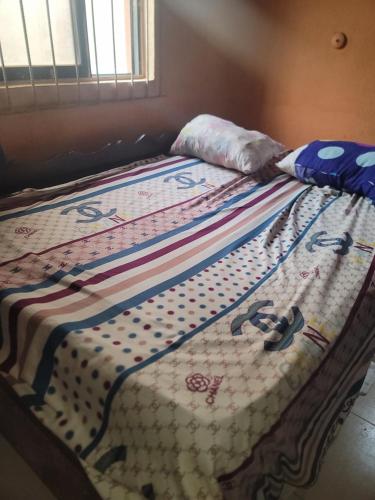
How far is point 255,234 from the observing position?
1.44 m

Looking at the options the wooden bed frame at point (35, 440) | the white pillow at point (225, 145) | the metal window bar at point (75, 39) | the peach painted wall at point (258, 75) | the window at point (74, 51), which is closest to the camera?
the wooden bed frame at point (35, 440)

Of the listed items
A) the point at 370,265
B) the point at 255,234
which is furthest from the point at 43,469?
the point at 370,265

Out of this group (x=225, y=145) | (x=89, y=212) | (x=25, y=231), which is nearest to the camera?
(x=25, y=231)

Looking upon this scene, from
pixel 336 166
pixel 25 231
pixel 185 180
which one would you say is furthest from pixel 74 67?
pixel 336 166

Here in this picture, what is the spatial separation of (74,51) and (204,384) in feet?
5.72

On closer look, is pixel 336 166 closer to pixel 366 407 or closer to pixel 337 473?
pixel 366 407

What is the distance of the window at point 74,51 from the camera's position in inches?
63.9

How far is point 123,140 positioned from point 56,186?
0.60 m

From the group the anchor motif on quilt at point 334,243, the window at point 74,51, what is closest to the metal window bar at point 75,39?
the window at point 74,51

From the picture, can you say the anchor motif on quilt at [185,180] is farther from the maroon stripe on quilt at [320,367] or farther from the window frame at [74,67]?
the maroon stripe on quilt at [320,367]

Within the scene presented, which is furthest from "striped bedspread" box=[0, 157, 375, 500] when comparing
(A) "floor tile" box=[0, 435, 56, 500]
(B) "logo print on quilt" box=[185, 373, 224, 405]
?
(A) "floor tile" box=[0, 435, 56, 500]

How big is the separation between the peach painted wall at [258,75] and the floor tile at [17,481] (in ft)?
4.31

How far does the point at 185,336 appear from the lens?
898 millimetres

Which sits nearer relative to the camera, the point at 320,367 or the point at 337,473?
the point at 320,367
